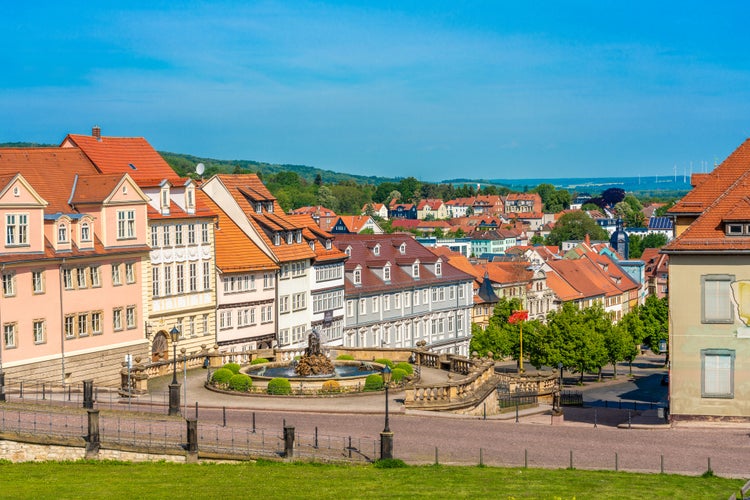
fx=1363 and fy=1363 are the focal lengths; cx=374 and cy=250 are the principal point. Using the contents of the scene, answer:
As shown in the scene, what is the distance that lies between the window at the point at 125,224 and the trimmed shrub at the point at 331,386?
47.0 ft

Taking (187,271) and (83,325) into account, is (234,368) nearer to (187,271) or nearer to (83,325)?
(83,325)

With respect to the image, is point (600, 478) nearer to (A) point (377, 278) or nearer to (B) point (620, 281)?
(A) point (377, 278)

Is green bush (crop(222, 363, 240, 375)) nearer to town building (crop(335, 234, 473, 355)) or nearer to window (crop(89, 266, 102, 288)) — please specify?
window (crop(89, 266, 102, 288))

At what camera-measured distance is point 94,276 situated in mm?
63688

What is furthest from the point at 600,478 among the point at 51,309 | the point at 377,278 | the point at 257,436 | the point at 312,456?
the point at 377,278

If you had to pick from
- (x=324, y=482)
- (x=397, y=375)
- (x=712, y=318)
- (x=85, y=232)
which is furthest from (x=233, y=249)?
(x=324, y=482)

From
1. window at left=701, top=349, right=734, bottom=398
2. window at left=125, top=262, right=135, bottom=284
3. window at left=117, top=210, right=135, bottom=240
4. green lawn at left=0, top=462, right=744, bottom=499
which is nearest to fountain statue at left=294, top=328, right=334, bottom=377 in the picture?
window at left=125, top=262, right=135, bottom=284

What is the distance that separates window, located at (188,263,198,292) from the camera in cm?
7262

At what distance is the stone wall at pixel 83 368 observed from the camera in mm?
58688

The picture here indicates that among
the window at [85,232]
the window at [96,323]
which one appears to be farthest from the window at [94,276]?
the window at [85,232]

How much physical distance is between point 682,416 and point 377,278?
47703 mm

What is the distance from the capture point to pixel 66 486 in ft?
129

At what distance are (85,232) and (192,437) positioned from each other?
72.3ft

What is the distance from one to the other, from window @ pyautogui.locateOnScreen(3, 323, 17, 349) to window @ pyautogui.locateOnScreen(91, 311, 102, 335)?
5.39m
